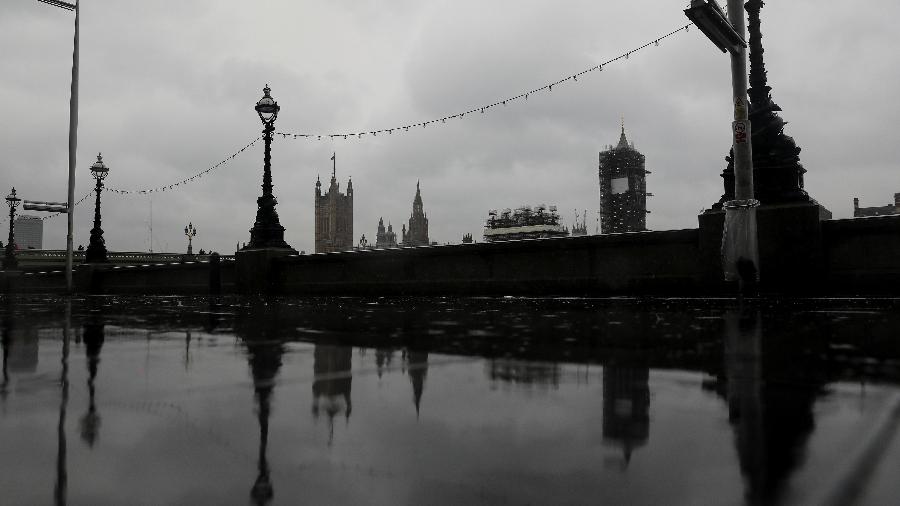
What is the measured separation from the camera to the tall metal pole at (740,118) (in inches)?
373

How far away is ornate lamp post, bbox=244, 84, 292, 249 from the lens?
18.6m

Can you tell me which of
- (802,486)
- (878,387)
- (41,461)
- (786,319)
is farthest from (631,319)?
(41,461)

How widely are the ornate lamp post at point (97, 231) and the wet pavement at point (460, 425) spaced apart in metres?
28.9

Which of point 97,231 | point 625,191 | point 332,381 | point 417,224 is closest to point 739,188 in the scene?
point 332,381

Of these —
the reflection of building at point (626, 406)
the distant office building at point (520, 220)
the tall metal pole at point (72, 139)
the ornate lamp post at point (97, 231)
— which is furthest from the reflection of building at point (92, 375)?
the distant office building at point (520, 220)

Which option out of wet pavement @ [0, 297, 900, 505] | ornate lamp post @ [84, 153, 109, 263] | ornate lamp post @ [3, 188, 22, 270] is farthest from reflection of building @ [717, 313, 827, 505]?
ornate lamp post @ [3, 188, 22, 270]

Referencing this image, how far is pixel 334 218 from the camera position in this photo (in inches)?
6368

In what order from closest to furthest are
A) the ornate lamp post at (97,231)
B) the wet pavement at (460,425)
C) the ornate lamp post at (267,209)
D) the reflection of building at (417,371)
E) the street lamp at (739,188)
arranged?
the wet pavement at (460,425) < the reflection of building at (417,371) < the street lamp at (739,188) < the ornate lamp post at (267,209) < the ornate lamp post at (97,231)

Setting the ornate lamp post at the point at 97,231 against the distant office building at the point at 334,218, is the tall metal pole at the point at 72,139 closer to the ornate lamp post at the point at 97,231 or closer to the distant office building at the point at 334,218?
the ornate lamp post at the point at 97,231

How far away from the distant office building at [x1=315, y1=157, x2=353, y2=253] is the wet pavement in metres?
158

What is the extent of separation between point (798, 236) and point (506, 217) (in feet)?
505

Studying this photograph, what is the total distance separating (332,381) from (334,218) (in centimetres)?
16264

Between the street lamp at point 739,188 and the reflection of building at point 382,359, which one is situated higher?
the street lamp at point 739,188

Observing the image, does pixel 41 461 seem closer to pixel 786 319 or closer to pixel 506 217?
pixel 786 319
